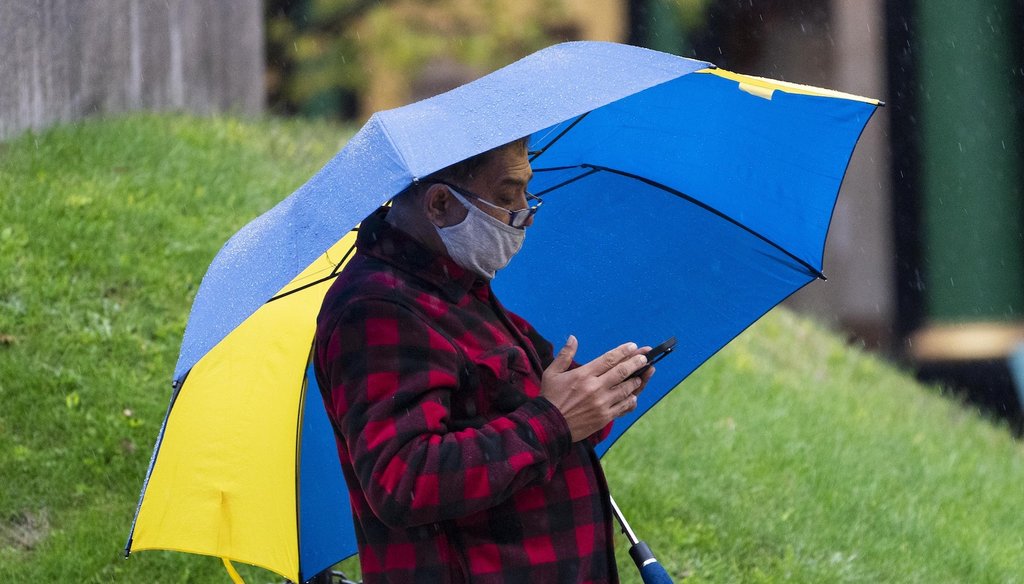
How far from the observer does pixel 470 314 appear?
2.58m

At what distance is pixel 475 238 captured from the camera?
8.45 ft

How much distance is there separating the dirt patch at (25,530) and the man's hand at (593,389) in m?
2.66

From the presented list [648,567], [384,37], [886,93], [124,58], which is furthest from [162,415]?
[886,93]

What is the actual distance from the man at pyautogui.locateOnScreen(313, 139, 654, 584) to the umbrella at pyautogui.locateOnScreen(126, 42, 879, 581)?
7.5 inches

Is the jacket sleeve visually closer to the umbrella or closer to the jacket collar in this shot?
the jacket collar

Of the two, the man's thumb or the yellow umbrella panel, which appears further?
the yellow umbrella panel

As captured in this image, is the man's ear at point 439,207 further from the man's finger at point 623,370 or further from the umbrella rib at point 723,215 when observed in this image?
the umbrella rib at point 723,215

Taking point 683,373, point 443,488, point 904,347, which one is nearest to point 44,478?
point 683,373

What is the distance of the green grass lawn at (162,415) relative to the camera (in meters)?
4.75

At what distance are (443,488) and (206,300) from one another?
594mm

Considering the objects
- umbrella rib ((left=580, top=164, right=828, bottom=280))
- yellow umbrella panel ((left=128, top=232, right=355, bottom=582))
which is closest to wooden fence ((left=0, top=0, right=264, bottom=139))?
yellow umbrella panel ((left=128, top=232, right=355, bottom=582))

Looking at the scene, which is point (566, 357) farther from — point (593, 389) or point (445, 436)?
point (445, 436)

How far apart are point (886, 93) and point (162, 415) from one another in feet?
27.0

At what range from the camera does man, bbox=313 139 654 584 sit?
2.34 metres
